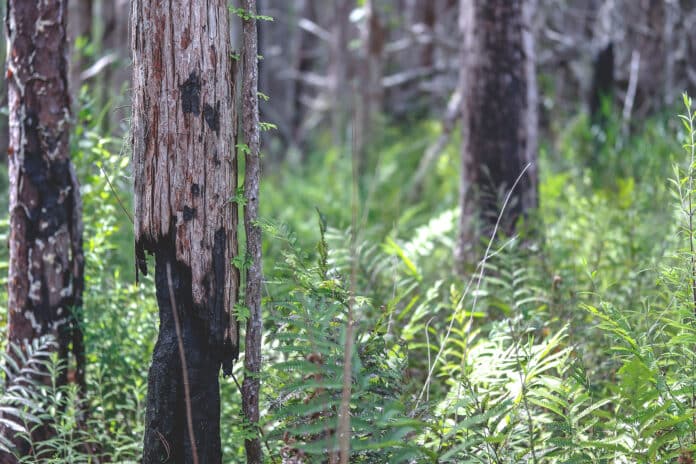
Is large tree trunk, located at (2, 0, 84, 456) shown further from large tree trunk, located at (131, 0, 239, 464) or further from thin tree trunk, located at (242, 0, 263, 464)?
thin tree trunk, located at (242, 0, 263, 464)

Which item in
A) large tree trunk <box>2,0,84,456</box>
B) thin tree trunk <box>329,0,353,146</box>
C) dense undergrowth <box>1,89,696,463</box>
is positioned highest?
thin tree trunk <box>329,0,353,146</box>

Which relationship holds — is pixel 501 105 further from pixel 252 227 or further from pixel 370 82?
pixel 370 82

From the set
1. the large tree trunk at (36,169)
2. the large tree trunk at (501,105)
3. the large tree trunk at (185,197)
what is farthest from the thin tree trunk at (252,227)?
the large tree trunk at (501,105)

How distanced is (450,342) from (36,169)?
7.01 ft

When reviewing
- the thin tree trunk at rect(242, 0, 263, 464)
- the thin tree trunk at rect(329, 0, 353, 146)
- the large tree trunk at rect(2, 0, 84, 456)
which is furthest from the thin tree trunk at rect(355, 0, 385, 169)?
the thin tree trunk at rect(242, 0, 263, 464)

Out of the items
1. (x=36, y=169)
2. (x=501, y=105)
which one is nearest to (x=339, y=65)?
(x=501, y=105)

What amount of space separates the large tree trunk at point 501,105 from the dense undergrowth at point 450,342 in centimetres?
32

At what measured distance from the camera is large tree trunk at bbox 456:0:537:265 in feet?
15.5

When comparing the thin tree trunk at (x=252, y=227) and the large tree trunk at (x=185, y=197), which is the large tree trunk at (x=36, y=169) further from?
the thin tree trunk at (x=252, y=227)

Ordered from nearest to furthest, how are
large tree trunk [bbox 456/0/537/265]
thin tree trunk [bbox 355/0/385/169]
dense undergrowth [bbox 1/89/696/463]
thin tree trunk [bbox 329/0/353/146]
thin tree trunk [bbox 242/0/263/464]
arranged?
dense undergrowth [bbox 1/89/696/463]
thin tree trunk [bbox 242/0/263/464]
large tree trunk [bbox 456/0/537/265]
thin tree trunk [bbox 355/0/385/169]
thin tree trunk [bbox 329/0/353/146]

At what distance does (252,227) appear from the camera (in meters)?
2.33

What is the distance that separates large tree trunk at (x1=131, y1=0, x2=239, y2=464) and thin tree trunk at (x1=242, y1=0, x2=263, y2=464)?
55 mm

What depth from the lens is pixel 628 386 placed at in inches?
81.9

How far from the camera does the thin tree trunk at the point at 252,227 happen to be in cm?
228
